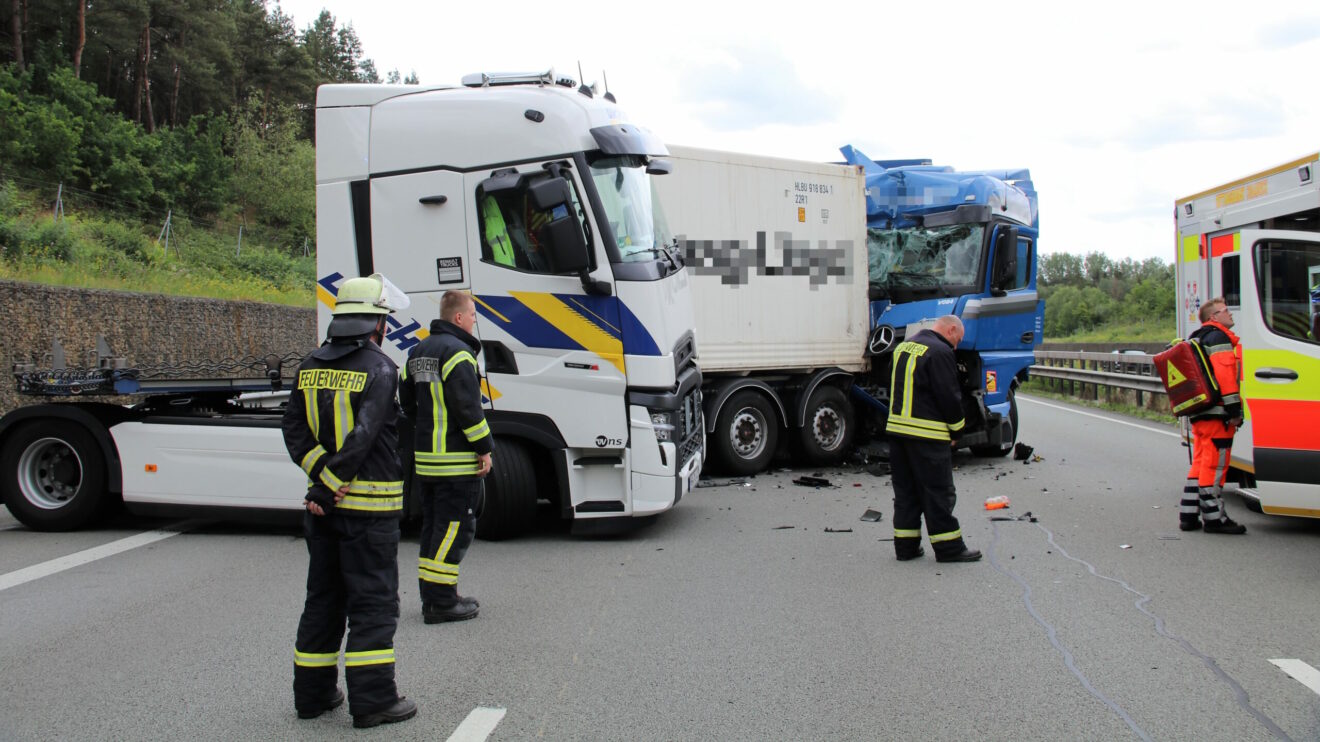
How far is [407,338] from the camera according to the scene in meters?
7.55

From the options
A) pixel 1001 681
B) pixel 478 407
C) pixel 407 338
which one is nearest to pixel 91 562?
pixel 407 338

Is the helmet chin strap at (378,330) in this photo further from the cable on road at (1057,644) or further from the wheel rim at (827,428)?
the wheel rim at (827,428)

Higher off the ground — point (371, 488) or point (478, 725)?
point (371, 488)

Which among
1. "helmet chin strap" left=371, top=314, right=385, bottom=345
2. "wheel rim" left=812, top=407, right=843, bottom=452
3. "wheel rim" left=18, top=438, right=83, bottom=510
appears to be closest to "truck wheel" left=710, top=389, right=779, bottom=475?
"wheel rim" left=812, top=407, right=843, bottom=452

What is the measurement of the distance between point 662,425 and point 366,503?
11.9 feet

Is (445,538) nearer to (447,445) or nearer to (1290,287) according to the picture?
(447,445)

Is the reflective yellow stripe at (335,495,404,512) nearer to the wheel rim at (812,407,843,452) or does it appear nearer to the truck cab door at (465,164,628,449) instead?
the truck cab door at (465,164,628,449)

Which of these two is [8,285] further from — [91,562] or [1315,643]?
[1315,643]

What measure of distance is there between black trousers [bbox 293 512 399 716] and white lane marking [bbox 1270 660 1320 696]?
3.96 meters

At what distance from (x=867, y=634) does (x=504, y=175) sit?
4.15 m

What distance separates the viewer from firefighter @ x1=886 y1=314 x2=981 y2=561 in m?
6.95

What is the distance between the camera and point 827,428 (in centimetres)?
1185

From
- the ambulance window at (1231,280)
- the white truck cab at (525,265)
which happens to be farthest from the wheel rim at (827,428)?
the ambulance window at (1231,280)

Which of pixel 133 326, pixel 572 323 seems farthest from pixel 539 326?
pixel 133 326
